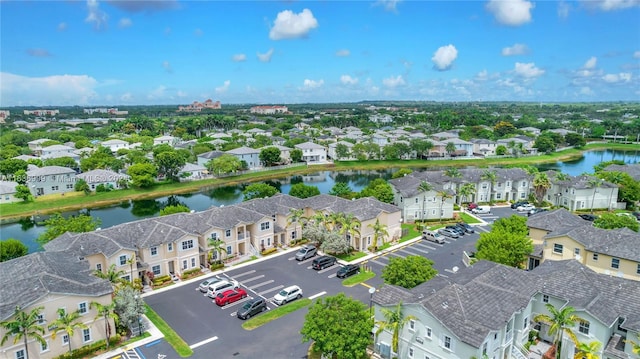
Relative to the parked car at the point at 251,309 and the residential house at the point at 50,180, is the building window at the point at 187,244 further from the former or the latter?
the residential house at the point at 50,180

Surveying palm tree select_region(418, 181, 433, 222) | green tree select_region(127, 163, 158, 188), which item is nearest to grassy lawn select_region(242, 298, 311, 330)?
palm tree select_region(418, 181, 433, 222)

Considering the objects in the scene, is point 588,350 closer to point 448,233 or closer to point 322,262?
point 322,262

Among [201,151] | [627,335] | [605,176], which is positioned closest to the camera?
[627,335]

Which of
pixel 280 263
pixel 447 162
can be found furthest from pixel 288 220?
pixel 447 162

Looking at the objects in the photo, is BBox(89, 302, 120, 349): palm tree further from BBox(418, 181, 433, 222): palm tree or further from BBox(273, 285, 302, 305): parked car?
BBox(418, 181, 433, 222): palm tree

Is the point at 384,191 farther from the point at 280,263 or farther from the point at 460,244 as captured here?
the point at 280,263
